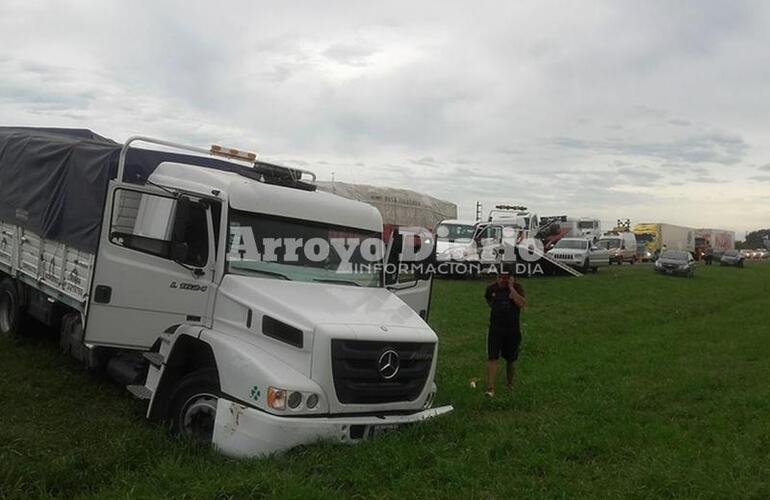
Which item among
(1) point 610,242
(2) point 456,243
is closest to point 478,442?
(2) point 456,243

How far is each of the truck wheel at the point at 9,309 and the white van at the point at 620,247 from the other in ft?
106

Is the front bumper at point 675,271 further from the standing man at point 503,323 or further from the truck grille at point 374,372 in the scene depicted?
the truck grille at point 374,372

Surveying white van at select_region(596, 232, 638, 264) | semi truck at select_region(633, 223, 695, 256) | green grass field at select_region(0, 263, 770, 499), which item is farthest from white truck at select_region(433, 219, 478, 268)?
semi truck at select_region(633, 223, 695, 256)

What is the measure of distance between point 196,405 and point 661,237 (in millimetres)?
47722

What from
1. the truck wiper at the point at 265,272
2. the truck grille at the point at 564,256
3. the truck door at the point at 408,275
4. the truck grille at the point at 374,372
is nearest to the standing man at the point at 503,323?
the truck door at the point at 408,275

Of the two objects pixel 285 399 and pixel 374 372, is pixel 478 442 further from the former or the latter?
pixel 285 399

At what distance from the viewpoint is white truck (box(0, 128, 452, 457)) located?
Answer: 553 cm

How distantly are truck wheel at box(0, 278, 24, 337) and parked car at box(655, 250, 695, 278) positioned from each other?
2881cm

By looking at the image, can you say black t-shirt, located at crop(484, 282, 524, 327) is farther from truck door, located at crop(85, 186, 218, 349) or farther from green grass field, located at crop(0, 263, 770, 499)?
truck door, located at crop(85, 186, 218, 349)

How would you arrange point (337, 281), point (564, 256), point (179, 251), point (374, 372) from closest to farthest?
point (374, 372), point (179, 251), point (337, 281), point (564, 256)

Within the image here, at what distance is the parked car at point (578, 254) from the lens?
30.7m

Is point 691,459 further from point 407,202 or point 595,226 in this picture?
point 595,226

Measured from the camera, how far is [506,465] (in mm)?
5777

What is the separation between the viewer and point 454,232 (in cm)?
2695
